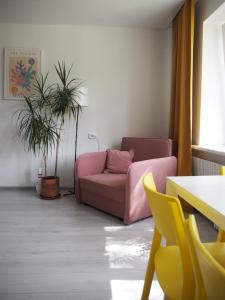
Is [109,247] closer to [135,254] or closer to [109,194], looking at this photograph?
[135,254]

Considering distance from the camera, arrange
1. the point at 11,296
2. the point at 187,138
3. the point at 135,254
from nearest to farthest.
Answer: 1. the point at 11,296
2. the point at 135,254
3. the point at 187,138

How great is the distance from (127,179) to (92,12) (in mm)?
2262

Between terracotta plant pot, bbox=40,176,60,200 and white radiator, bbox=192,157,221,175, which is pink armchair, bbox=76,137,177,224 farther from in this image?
terracotta plant pot, bbox=40,176,60,200

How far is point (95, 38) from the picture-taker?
11.5 feet

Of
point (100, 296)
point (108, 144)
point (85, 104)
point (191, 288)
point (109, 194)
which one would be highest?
point (85, 104)

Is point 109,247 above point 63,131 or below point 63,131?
below

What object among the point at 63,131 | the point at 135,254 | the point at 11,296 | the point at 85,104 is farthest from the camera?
the point at 63,131

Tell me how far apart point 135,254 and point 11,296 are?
90cm

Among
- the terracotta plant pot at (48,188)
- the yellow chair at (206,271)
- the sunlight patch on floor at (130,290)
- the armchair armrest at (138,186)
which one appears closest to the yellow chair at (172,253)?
the yellow chair at (206,271)

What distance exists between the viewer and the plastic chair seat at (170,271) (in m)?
0.75

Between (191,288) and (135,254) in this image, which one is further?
(135,254)

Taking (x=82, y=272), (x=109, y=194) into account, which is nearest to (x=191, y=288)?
(x=82, y=272)

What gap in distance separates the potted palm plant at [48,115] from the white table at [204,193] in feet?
7.43

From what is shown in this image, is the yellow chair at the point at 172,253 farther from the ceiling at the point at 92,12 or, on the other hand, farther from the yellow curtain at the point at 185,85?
the ceiling at the point at 92,12
